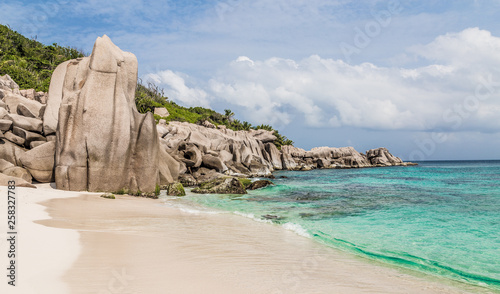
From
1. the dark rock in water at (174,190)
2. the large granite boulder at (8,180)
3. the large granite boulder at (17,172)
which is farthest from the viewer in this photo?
the dark rock in water at (174,190)

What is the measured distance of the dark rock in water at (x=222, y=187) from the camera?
2128cm

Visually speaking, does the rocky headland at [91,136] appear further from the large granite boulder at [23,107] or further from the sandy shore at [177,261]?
the sandy shore at [177,261]

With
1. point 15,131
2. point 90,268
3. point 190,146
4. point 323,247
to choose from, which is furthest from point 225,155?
point 90,268

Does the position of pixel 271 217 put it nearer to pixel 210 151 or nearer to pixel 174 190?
pixel 174 190

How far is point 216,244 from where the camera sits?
7898 mm

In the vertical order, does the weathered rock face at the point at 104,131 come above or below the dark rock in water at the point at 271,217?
above

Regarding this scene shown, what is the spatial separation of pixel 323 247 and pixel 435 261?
8.37ft

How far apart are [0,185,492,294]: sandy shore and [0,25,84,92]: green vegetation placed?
42.5 metres

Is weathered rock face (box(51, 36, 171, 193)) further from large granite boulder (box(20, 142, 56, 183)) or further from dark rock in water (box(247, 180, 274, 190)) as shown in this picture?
dark rock in water (box(247, 180, 274, 190))

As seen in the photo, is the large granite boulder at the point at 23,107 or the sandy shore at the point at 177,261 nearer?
the sandy shore at the point at 177,261

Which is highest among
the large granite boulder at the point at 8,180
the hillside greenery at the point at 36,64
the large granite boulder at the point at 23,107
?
the hillside greenery at the point at 36,64

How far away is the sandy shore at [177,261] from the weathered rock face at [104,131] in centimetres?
510

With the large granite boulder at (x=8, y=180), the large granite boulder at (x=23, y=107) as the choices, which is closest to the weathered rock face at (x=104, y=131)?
the large granite boulder at (x=8, y=180)

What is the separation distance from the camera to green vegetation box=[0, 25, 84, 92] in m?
44.4
